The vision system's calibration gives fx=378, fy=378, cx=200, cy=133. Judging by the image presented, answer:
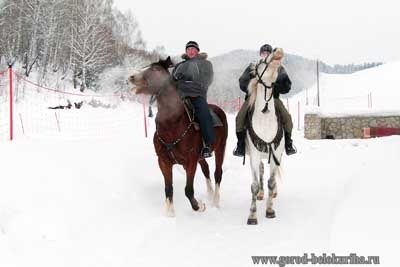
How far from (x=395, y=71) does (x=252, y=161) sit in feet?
163

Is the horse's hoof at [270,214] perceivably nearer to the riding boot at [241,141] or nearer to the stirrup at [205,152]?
the riding boot at [241,141]

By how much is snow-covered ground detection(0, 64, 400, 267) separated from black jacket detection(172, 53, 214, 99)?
1921 mm

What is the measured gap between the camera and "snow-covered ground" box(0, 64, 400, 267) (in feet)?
13.7

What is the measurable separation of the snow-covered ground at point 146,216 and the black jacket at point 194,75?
6.30 ft

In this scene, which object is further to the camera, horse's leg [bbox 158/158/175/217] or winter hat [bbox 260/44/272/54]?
winter hat [bbox 260/44/272/54]

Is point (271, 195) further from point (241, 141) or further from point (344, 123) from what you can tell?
point (344, 123)

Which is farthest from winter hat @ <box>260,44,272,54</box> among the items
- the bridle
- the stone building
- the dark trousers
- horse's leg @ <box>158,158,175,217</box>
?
the stone building

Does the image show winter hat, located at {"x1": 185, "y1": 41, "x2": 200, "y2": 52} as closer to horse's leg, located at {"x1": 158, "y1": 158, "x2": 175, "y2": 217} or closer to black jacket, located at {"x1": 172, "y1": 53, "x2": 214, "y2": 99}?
black jacket, located at {"x1": 172, "y1": 53, "x2": 214, "y2": 99}

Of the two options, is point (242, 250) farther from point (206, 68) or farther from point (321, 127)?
point (321, 127)

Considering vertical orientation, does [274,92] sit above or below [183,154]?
above

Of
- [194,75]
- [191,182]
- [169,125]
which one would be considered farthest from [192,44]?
[191,182]

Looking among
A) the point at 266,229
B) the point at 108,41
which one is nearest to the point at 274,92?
the point at 266,229

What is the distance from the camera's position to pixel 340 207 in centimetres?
530

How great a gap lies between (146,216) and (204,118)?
5.69 ft
